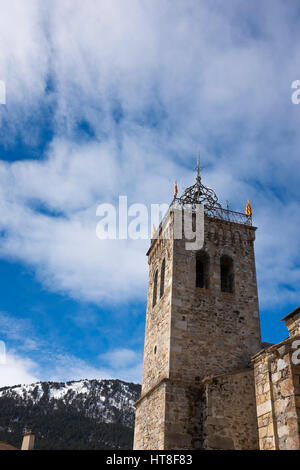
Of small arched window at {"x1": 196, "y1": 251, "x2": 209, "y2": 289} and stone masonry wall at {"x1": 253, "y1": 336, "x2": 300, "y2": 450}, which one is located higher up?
small arched window at {"x1": 196, "y1": 251, "x2": 209, "y2": 289}

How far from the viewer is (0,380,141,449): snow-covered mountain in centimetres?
5691

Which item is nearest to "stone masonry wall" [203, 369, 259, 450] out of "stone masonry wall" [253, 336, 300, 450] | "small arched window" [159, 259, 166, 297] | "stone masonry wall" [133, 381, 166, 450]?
"stone masonry wall" [133, 381, 166, 450]

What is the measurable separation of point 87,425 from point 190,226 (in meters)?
56.0

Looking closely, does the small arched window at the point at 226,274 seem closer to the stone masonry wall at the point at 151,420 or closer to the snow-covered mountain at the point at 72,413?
the stone masonry wall at the point at 151,420

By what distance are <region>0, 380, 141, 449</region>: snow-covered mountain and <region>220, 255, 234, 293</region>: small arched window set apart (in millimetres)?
43042

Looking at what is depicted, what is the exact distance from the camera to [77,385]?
89.1 m

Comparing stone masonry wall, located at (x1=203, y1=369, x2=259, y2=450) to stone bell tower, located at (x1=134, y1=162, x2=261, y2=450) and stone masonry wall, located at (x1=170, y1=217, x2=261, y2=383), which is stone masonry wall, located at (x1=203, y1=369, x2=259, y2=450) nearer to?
stone bell tower, located at (x1=134, y1=162, x2=261, y2=450)

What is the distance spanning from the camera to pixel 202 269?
16.4 meters

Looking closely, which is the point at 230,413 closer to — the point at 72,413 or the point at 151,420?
the point at 151,420

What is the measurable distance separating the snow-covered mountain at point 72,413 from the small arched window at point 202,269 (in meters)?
42.9

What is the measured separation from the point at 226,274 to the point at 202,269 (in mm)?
1034

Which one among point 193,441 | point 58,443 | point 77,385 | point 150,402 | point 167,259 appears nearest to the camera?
point 193,441
